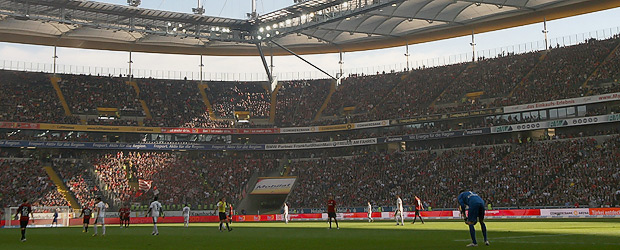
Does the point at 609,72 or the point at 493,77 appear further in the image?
the point at 493,77

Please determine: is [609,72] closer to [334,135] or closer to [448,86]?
[448,86]

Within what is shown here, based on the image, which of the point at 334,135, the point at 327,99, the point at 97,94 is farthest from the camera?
the point at 327,99

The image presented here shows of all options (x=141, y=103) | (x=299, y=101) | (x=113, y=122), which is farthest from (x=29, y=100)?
(x=299, y=101)

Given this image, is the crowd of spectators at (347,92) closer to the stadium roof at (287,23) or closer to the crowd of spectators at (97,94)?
the crowd of spectators at (97,94)

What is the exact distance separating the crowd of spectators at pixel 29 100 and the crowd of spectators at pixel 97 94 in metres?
1.78

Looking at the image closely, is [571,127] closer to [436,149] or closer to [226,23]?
[436,149]

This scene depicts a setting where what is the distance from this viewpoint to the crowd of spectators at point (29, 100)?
6225cm

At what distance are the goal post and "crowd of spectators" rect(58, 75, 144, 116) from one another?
19768 mm

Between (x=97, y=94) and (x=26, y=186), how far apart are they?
55.0 feet

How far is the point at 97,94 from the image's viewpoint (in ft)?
229

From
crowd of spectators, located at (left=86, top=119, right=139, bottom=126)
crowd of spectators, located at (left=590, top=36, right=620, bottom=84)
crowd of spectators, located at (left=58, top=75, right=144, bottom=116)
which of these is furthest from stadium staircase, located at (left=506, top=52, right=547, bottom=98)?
crowd of spectators, located at (left=58, top=75, right=144, bottom=116)

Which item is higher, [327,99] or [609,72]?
[327,99]

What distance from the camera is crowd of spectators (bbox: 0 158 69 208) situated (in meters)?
53.8

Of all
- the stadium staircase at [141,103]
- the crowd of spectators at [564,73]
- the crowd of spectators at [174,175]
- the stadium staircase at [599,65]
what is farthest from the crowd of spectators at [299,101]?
the stadium staircase at [599,65]
